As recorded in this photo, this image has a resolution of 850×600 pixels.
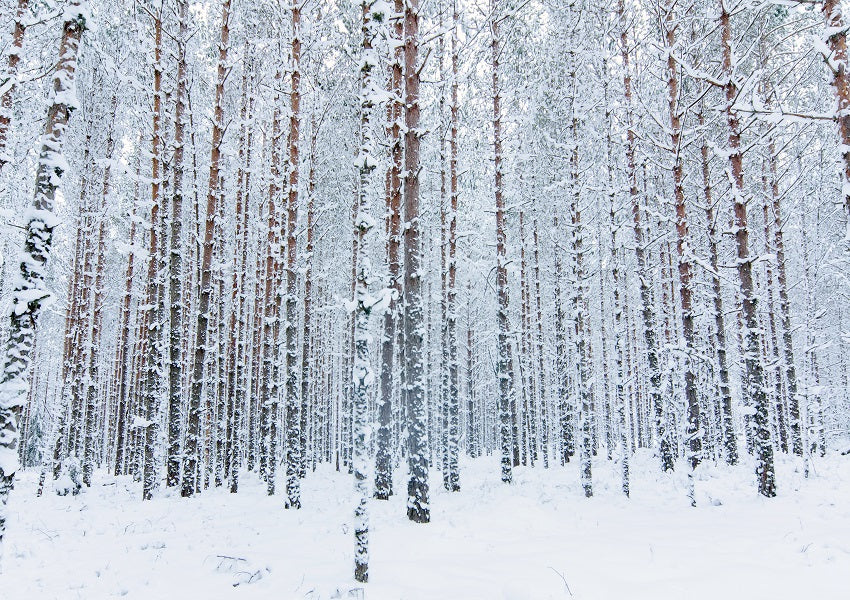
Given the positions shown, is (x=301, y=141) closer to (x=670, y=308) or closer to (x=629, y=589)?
(x=670, y=308)

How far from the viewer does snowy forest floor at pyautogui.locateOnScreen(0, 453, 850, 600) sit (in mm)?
5766

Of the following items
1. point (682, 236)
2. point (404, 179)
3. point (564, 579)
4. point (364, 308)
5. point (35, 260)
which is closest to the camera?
point (35, 260)

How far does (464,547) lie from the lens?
7875mm

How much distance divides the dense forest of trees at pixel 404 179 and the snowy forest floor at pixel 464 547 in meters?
0.90

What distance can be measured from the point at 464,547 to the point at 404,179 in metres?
7.05

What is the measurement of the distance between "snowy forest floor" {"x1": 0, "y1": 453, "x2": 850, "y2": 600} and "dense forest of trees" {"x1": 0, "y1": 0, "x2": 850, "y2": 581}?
90 centimetres

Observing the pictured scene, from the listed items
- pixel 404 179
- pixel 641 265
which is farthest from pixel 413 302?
pixel 641 265

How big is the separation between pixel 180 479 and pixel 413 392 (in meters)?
7.68

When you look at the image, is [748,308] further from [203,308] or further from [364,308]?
[203,308]

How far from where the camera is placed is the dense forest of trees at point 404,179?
8.98 m

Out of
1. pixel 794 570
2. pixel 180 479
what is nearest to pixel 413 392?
pixel 794 570

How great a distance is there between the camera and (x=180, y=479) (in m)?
13.3

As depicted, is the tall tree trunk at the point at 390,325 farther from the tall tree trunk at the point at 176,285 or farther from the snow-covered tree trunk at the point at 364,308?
the tall tree trunk at the point at 176,285

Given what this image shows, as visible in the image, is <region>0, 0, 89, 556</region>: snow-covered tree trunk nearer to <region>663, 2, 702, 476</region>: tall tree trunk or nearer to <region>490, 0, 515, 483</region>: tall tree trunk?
<region>490, 0, 515, 483</region>: tall tree trunk
